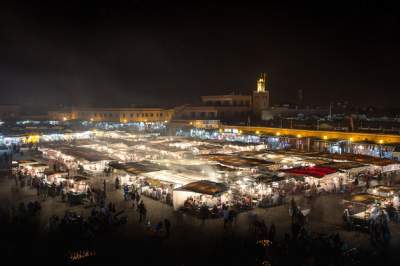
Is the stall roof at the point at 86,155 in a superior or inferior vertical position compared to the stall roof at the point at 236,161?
inferior

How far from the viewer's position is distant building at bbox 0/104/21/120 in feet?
169

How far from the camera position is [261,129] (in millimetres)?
29609

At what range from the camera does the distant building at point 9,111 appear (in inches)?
2024

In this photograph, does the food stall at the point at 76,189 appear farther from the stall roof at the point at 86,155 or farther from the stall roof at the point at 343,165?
the stall roof at the point at 343,165

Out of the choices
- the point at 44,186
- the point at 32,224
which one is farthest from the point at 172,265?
the point at 44,186

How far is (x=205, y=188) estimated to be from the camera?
431 inches

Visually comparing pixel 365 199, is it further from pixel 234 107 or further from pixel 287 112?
pixel 287 112

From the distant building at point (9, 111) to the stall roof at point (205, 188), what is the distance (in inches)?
1806

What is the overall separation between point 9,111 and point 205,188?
167 feet

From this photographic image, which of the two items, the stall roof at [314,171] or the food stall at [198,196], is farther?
the stall roof at [314,171]

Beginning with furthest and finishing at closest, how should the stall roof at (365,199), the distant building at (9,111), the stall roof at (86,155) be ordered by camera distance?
the distant building at (9,111) → the stall roof at (86,155) → the stall roof at (365,199)

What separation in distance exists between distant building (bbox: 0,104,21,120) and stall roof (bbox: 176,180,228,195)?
45865 mm

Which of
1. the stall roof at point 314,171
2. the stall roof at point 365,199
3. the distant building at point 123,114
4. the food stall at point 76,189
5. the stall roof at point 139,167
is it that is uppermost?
the distant building at point 123,114

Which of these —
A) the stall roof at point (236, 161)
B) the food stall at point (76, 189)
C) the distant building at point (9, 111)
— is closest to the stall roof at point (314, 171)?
the stall roof at point (236, 161)
